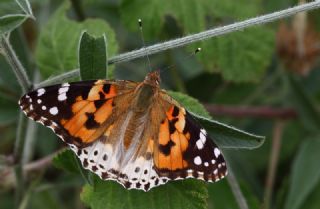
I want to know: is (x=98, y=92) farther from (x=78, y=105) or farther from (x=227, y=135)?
(x=227, y=135)

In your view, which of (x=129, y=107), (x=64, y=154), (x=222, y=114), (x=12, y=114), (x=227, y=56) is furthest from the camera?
(x=222, y=114)

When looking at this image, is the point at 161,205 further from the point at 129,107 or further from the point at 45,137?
the point at 45,137

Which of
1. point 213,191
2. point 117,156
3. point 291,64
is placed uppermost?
point 117,156

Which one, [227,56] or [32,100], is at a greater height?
[32,100]

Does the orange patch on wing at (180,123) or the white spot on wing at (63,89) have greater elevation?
the white spot on wing at (63,89)

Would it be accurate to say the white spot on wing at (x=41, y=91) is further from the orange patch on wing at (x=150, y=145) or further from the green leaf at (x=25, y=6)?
the orange patch on wing at (x=150, y=145)

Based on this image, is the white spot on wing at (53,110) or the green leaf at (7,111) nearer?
the white spot on wing at (53,110)

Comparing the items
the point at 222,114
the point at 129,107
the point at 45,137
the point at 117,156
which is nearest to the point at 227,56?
the point at 222,114

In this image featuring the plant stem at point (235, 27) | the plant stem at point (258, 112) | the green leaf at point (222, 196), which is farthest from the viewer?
the plant stem at point (258, 112)

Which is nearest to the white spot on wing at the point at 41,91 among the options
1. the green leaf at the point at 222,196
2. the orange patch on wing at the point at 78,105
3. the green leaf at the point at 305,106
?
the orange patch on wing at the point at 78,105
